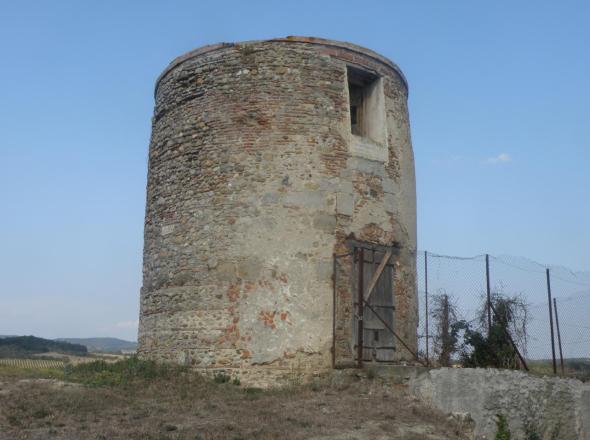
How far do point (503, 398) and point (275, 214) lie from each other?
4718 mm

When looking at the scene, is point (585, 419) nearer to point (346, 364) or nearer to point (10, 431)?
point (346, 364)

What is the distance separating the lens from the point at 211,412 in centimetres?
900

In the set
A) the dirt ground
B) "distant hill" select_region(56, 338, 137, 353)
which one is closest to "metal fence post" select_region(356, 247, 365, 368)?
the dirt ground

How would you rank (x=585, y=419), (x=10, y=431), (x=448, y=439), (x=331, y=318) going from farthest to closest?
(x=331, y=318) < (x=585, y=419) < (x=448, y=439) < (x=10, y=431)

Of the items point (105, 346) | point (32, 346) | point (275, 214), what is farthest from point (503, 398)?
point (105, 346)

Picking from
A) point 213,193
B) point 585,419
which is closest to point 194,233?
point 213,193

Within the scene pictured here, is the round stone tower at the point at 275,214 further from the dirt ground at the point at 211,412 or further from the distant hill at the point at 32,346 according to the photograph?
the distant hill at the point at 32,346

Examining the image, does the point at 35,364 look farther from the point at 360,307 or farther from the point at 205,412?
the point at 360,307

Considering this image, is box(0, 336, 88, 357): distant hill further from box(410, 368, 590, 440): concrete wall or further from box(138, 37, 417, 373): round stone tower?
box(410, 368, 590, 440): concrete wall

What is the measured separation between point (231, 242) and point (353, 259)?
2182 mm

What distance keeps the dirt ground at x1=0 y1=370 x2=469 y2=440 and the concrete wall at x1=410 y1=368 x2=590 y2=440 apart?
0.95 feet

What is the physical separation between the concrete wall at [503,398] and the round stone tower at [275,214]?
74.5 inches

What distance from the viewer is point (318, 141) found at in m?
11.8

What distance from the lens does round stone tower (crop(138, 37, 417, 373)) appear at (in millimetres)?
11141
